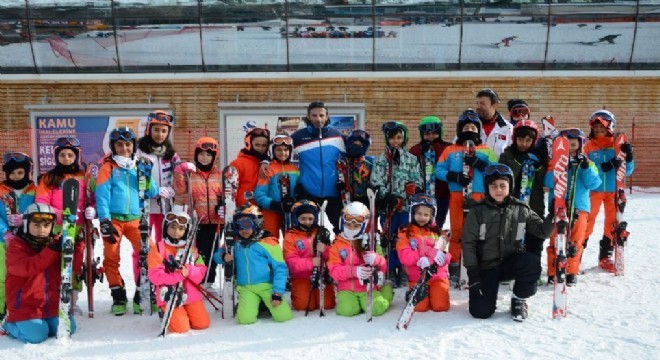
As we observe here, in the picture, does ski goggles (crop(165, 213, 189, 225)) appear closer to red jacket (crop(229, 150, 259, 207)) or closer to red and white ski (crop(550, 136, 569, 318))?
red jacket (crop(229, 150, 259, 207))

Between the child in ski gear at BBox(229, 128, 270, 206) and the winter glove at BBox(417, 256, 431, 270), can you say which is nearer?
the winter glove at BBox(417, 256, 431, 270)

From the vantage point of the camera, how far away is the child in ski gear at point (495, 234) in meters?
5.70

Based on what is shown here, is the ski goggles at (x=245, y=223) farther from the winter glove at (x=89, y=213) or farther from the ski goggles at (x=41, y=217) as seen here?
the ski goggles at (x=41, y=217)

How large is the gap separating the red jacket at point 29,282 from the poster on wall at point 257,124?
10.1 meters

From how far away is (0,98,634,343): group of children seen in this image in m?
5.57

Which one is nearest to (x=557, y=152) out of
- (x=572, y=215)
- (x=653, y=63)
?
(x=572, y=215)

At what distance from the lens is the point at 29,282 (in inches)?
210

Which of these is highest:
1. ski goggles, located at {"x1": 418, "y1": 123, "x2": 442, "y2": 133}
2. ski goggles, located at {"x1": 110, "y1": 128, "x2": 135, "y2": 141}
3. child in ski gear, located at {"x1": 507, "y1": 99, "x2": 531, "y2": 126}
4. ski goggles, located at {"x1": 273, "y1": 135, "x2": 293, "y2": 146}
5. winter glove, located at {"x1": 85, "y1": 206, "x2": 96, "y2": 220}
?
child in ski gear, located at {"x1": 507, "y1": 99, "x2": 531, "y2": 126}

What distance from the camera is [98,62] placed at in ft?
50.4

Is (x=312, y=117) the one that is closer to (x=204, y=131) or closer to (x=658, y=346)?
(x=658, y=346)

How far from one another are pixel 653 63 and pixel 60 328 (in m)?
15.6

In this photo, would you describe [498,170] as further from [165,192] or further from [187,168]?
[165,192]

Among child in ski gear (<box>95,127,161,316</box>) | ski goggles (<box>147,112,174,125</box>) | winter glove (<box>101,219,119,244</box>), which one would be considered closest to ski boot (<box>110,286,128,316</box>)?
child in ski gear (<box>95,127,161,316</box>)

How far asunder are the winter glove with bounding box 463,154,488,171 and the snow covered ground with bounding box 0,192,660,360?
A: 139cm
